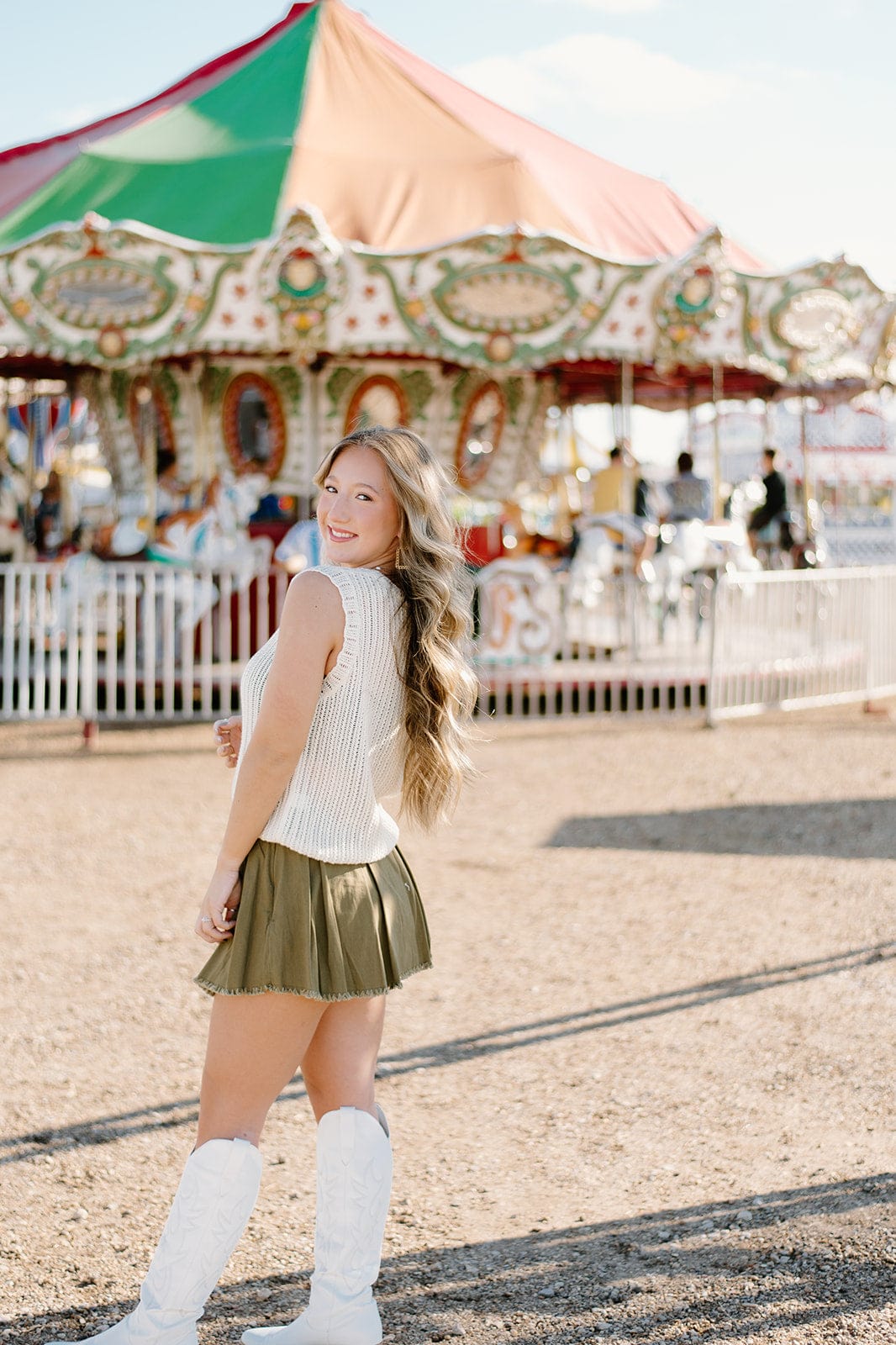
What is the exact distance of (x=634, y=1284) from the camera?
282cm

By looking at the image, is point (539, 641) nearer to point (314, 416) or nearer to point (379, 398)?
point (379, 398)

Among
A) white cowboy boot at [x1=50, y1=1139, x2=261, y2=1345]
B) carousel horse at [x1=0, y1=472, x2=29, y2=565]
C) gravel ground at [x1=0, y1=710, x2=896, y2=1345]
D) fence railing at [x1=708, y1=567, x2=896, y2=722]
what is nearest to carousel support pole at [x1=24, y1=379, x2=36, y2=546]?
carousel horse at [x1=0, y1=472, x2=29, y2=565]

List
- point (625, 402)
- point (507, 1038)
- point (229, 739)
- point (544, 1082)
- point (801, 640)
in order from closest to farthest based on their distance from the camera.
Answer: point (229, 739)
point (544, 1082)
point (507, 1038)
point (801, 640)
point (625, 402)

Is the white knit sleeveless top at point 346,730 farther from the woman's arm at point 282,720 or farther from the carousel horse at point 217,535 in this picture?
the carousel horse at point 217,535

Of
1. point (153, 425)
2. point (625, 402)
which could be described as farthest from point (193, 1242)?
point (153, 425)

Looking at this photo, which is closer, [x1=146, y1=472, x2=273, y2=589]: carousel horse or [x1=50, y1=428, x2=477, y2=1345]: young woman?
[x1=50, y1=428, x2=477, y2=1345]: young woman

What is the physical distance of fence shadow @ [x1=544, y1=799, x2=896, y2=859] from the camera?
687 centimetres

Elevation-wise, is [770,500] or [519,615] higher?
[770,500]

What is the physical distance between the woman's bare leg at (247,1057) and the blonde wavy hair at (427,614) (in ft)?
1.53

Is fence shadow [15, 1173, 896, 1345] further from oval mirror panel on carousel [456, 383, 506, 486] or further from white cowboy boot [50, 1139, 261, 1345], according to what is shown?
oval mirror panel on carousel [456, 383, 506, 486]

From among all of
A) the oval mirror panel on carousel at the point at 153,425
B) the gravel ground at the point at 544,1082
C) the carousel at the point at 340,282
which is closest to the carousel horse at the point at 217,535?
the carousel at the point at 340,282

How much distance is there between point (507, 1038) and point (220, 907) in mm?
2163

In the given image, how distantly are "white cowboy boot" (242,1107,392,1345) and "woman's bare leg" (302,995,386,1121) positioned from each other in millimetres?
31

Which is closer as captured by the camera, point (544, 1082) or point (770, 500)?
point (544, 1082)
